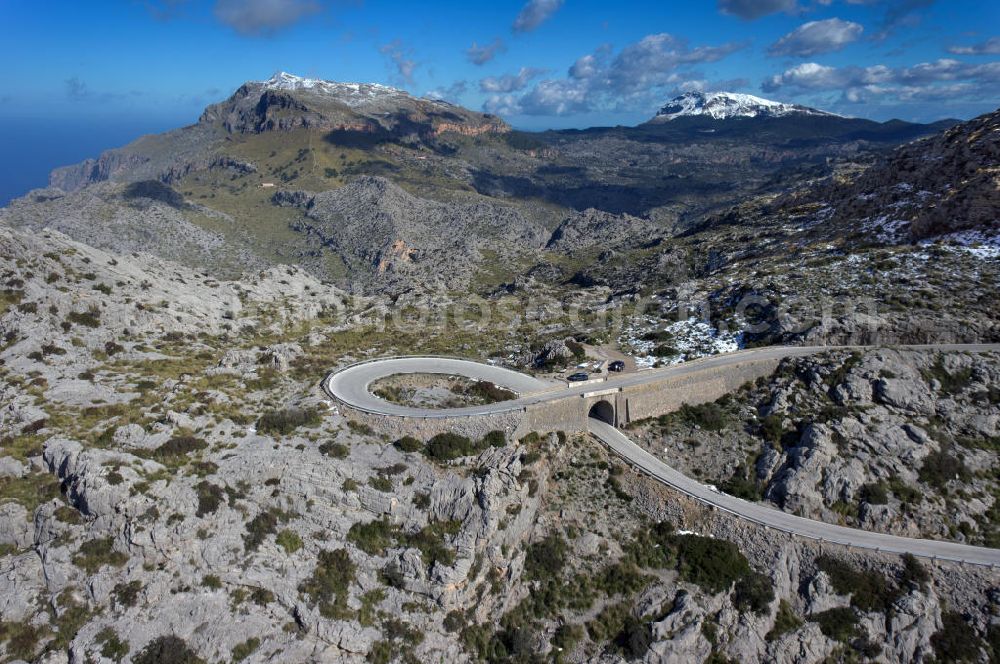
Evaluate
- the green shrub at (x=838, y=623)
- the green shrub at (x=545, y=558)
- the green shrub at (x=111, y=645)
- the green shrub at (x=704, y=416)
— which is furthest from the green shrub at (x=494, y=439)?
the green shrub at (x=111, y=645)

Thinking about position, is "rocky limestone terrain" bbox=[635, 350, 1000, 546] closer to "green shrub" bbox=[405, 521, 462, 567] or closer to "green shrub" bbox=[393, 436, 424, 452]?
"green shrub" bbox=[405, 521, 462, 567]

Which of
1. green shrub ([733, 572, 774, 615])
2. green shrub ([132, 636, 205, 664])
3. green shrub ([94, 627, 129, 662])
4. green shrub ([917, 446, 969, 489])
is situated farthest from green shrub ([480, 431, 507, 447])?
green shrub ([917, 446, 969, 489])

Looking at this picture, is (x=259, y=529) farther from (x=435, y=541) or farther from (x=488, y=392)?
(x=488, y=392)

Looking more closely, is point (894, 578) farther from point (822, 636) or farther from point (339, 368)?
point (339, 368)

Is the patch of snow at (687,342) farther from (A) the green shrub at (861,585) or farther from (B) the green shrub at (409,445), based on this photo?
(B) the green shrub at (409,445)

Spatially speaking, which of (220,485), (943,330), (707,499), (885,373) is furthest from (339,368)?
(943,330)

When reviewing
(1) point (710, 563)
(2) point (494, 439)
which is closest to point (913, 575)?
(1) point (710, 563)
